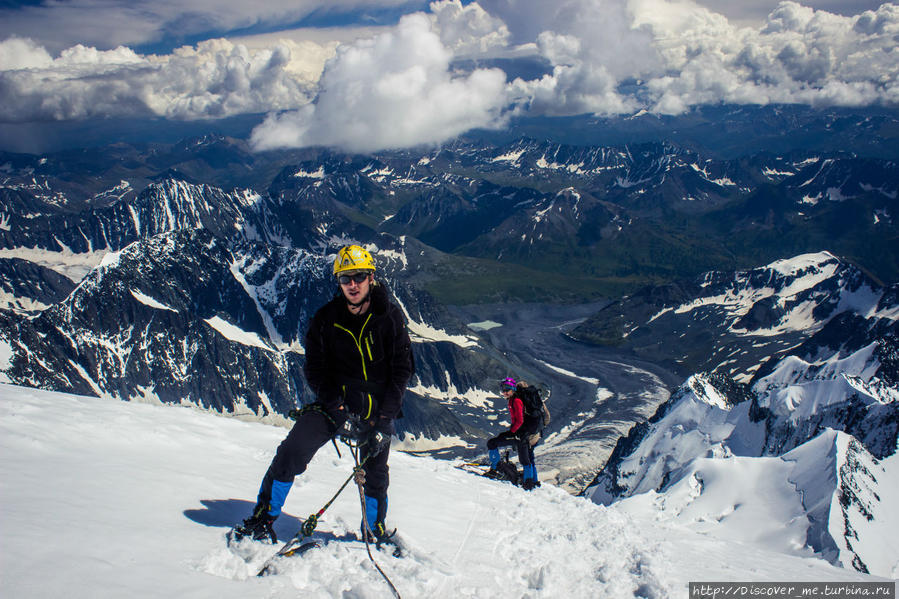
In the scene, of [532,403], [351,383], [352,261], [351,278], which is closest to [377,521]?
[351,383]

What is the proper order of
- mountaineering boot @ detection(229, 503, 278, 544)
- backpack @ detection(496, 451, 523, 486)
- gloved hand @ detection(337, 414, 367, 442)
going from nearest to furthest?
1. mountaineering boot @ detection(229, 503, 278, 544)
2. gloved hand @ detection(337, 414, 367, 442)
3. backpack @ detection(496, 451, 523, 486)

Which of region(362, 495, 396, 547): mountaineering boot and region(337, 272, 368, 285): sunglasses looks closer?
region(337, 272, 368, 285): sunglasses

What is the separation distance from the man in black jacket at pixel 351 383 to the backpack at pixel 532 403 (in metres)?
12.3

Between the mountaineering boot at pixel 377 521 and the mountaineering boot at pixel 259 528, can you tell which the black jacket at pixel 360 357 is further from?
the mountaineering boot at pixel 259 528

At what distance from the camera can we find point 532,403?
75.8 ft

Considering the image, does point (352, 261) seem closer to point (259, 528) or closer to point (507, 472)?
point (259, 528)

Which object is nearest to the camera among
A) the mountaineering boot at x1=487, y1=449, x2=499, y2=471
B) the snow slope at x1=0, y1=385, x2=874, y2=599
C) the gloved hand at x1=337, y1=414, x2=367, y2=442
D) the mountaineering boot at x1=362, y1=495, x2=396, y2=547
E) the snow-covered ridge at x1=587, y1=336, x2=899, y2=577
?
the snow slope at x1=0, y1=385, x2=874, y2=599

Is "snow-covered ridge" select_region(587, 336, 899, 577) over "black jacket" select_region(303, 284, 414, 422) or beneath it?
beneath

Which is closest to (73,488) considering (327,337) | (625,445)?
(327,337)

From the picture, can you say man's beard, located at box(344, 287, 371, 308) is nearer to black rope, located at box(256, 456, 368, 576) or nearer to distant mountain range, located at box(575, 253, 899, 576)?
black rope, located at box(256, 456, 368, 576)

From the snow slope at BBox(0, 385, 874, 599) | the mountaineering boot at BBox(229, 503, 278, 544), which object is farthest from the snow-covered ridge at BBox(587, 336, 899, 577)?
the mountaineering boot at BBox(229, 503, 278, 544)

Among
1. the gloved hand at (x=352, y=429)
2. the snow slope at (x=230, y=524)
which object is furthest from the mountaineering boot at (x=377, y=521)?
the gloved hand at (x=352, y=429)

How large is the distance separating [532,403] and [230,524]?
1459 centimetres

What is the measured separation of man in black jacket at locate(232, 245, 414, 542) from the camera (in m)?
10.5
